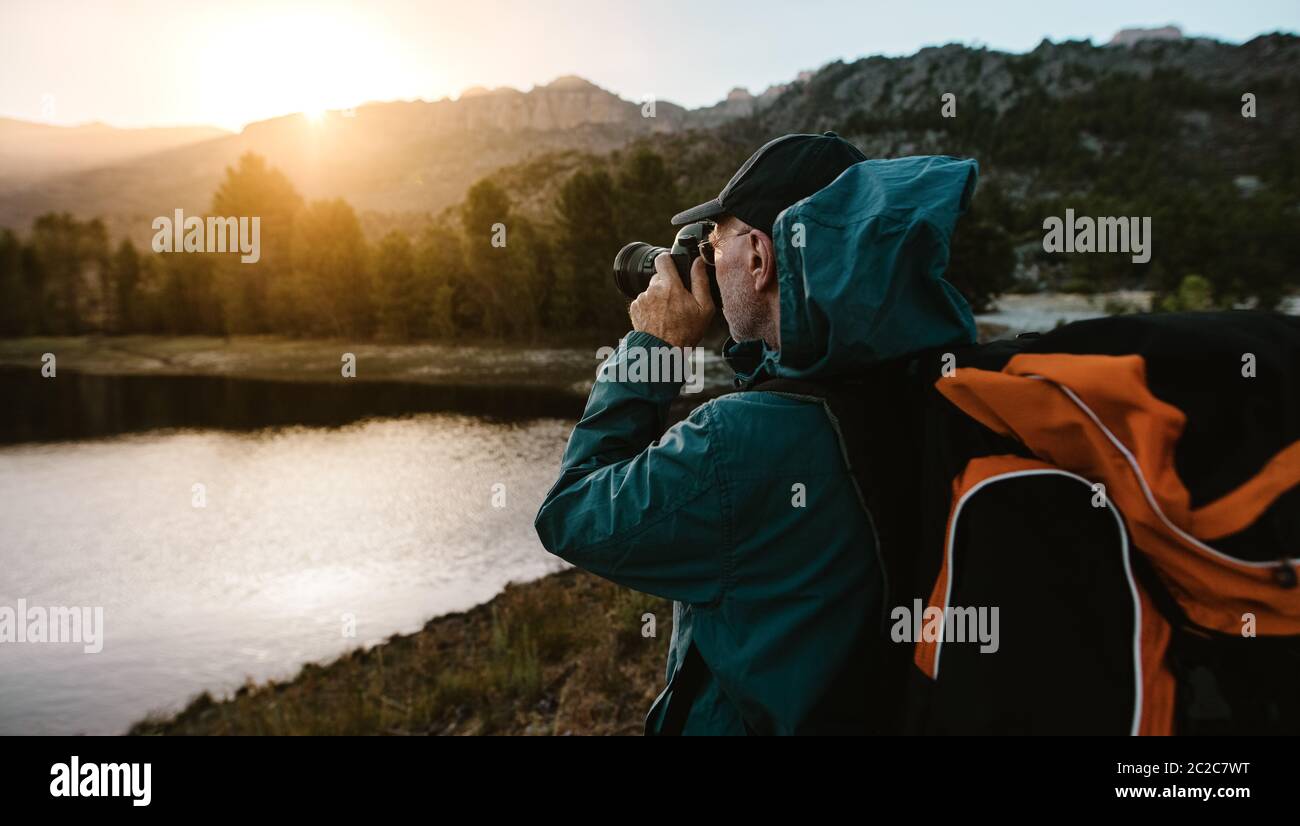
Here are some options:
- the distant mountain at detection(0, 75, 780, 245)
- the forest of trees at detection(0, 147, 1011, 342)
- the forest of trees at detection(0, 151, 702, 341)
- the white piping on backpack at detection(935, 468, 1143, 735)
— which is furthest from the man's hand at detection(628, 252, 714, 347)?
the distant mountain at detection(0, 75, 780, 245)

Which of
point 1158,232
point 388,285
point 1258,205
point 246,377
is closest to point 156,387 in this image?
point 246,377

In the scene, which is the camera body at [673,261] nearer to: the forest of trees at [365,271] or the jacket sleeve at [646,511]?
the jacket sleeve at [646,511]

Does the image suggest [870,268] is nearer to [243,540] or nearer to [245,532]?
[243,540]

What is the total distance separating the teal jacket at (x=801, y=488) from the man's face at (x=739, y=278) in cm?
19

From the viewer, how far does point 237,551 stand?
33.8 ft

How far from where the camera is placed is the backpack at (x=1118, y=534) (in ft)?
2.96

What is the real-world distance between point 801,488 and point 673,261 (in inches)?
26.5

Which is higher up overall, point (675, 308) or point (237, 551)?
point (675, 308)

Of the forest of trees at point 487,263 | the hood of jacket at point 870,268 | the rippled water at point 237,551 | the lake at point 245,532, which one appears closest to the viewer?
the hood of jacket at point 870,268

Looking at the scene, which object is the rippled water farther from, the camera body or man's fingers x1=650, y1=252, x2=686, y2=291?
man's fingers x1=650, y1=252, x2=686, y2=291

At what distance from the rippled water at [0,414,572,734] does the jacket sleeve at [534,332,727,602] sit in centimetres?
647

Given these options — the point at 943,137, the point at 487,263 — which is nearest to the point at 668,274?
the point at 487,263

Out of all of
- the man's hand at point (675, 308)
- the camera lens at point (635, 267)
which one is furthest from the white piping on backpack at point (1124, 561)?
the camera lens at point (635, 267)
